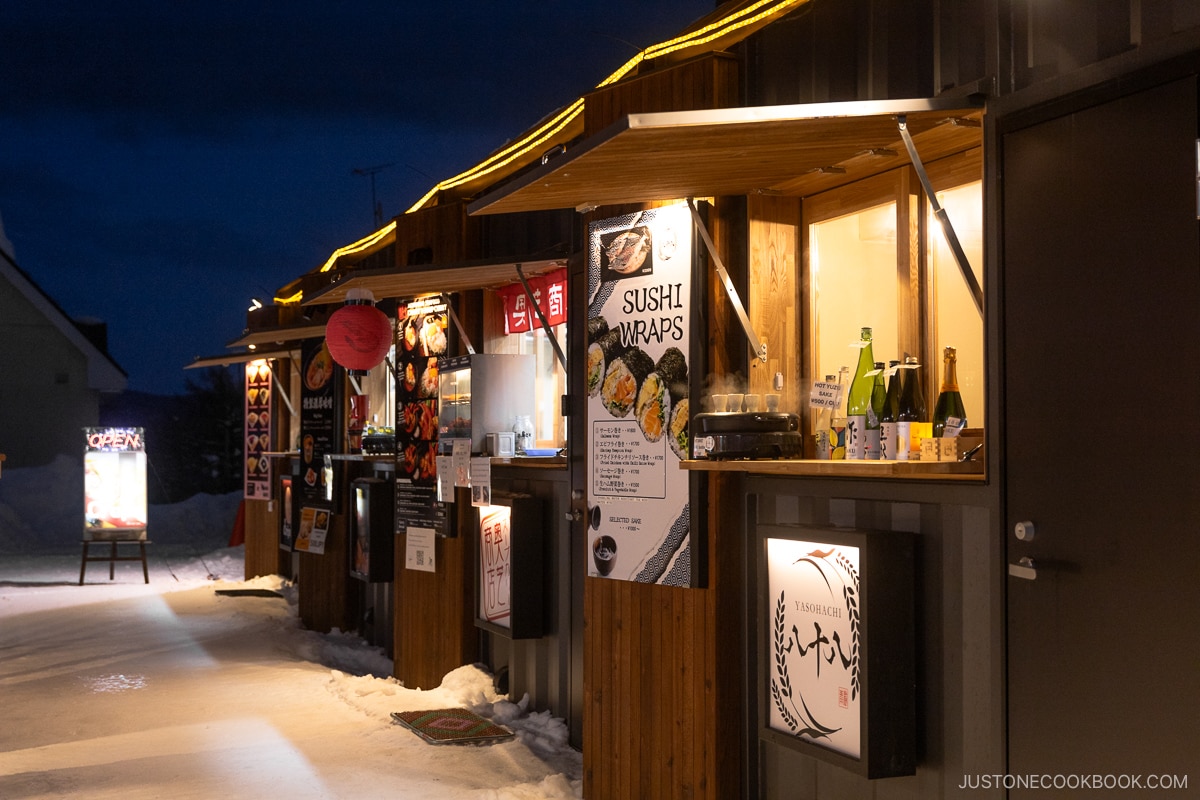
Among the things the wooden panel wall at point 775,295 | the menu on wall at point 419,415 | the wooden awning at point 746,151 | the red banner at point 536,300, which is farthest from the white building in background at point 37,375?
the wooden panel wall at point 775,295

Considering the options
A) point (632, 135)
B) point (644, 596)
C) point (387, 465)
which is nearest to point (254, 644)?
point (387, 465)

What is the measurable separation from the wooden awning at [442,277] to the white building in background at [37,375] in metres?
26.4

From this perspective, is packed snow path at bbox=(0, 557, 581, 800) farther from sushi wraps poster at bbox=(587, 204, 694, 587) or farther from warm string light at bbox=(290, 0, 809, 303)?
warm string light at bbox=(290, 0, 809, 303)

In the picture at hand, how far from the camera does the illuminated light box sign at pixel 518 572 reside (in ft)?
24.7

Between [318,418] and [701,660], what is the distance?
8.22 m

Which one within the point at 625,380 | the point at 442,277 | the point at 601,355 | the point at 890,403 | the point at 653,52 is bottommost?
the point at 890,403

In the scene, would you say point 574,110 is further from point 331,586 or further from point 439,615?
point 331,586

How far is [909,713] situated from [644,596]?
5.29ft

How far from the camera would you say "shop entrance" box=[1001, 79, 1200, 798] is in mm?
3170

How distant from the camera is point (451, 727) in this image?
7.30 metres

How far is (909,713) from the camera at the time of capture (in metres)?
4.17

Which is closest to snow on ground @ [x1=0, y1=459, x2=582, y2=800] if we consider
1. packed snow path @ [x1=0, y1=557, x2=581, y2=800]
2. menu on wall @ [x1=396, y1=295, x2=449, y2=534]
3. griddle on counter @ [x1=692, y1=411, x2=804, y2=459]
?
packed snow path @ [x1=0, y1=557, x2=581, y2=800]

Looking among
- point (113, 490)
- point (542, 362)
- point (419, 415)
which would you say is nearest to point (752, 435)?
point (542, 362)

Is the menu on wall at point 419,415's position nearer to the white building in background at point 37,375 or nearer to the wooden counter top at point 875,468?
the wooden counter top at point 875,468
